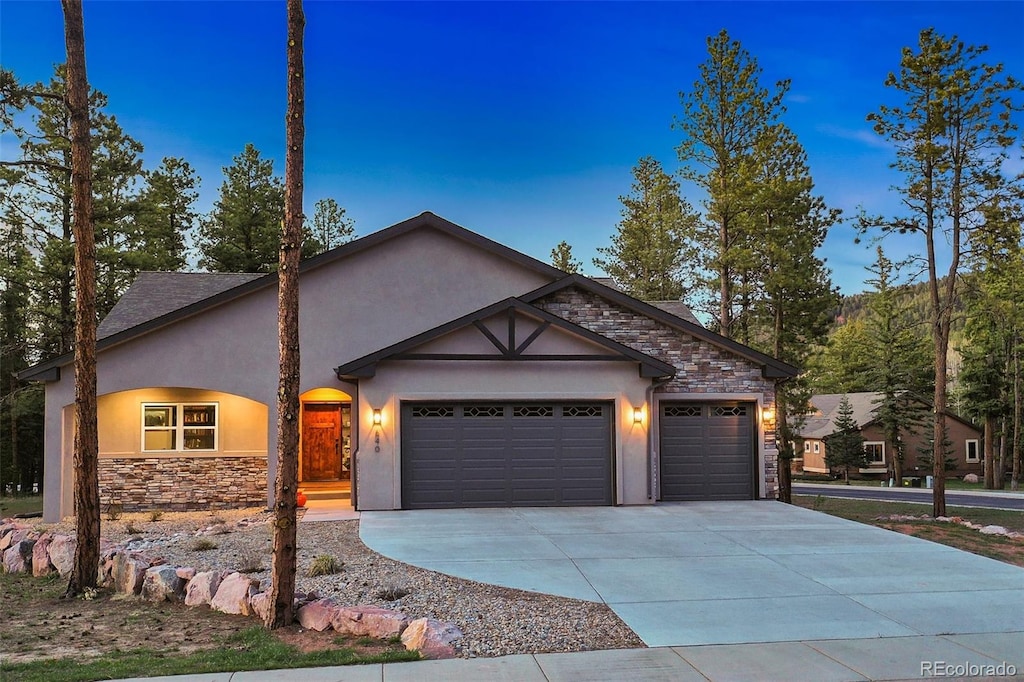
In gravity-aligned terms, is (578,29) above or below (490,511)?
above

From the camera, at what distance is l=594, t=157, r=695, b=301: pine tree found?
3716 centimetres

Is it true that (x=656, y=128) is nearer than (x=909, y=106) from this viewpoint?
No

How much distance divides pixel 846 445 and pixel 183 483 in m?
36.8

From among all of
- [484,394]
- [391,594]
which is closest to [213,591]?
[391,594]

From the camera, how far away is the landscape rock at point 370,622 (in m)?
6.81

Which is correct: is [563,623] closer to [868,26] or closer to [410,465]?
[410,465]

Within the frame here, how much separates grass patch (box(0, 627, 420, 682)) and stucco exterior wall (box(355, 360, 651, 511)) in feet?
27.0

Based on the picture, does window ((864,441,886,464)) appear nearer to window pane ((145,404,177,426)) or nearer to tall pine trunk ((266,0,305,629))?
window pane ((145,404,177,426))

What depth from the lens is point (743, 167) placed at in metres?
25.7

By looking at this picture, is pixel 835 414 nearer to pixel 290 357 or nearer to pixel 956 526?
pixel 956 526

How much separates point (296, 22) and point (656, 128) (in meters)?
24.3

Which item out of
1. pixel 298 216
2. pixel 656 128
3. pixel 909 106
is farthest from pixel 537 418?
pixel 656 128

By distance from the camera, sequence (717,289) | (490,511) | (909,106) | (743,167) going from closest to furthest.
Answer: (490,511)
(909,106)
(743,167)
(717,289)

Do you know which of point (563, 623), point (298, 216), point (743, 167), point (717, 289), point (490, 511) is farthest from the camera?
point (717, 289)
